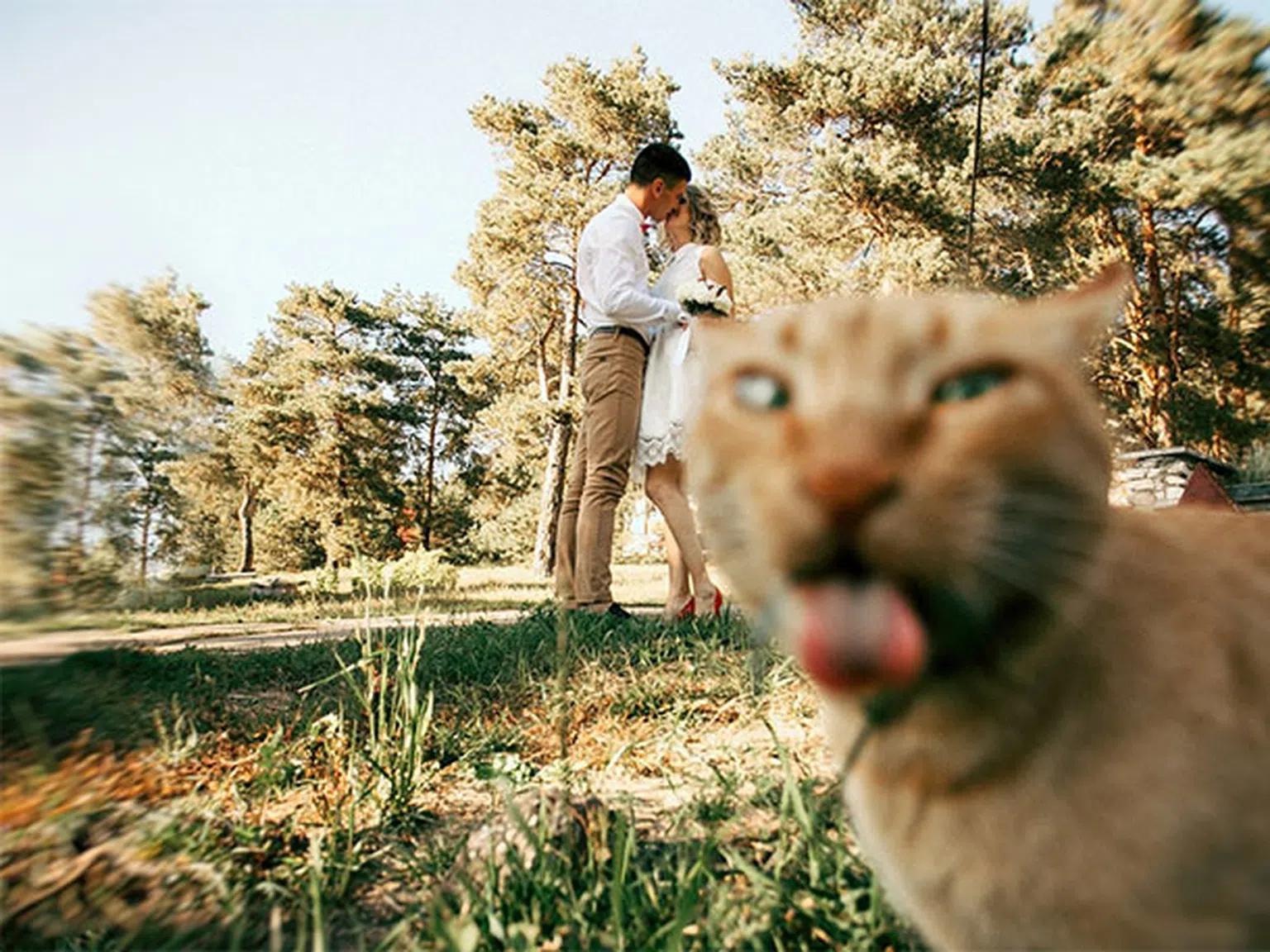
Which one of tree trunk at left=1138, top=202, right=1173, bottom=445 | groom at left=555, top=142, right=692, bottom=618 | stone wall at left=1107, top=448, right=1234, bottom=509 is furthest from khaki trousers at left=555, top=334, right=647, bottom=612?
tree trunk at left=1138, top=202, right=1173, bottom=445

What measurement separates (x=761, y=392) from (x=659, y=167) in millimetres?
4426

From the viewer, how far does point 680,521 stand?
180 inches

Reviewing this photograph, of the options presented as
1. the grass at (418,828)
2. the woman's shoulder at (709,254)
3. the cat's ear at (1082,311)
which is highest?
the woman's shoulder at (709,254)

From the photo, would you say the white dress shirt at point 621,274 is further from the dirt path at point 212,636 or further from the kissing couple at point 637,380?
the dirt path at point 212,636

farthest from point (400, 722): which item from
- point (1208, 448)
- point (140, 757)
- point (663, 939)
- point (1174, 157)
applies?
point (1208, 448)

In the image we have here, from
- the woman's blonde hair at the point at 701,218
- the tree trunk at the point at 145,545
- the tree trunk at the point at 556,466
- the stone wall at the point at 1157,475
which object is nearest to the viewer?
the tree trunk at the point at 145,545

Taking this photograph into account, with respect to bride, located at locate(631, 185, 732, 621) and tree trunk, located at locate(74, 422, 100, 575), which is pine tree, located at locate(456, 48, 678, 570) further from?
tree trunk, located at locate(74, 422, 100, 575)

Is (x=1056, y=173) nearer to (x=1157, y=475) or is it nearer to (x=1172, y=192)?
(x=1172, y=192)

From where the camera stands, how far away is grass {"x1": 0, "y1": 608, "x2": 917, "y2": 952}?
51.9 inches

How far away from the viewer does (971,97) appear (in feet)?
54.3

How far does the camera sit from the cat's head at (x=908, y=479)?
625 millimetres

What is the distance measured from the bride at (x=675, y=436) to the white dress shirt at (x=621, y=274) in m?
0.19

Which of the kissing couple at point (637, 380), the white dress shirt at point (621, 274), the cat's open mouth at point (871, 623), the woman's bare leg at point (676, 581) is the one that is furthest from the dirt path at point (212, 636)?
the white dress shirt at point (621, 274)

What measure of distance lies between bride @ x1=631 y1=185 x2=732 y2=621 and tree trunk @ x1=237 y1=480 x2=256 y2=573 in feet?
79.7
